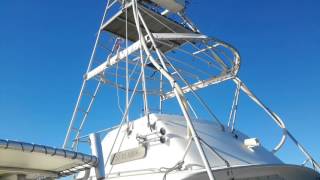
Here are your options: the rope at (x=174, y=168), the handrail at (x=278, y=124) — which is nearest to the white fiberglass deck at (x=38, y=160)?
the rope at (x=174, y=168)

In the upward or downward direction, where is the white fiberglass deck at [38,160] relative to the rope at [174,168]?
upward

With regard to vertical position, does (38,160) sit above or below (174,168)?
above

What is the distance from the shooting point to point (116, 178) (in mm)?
13945

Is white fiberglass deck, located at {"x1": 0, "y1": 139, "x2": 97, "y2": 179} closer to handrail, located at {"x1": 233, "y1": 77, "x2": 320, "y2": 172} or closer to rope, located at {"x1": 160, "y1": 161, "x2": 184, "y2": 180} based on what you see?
rope, located at {"x1": 160, "y1": 161, "x2": 184, "y2": 180}

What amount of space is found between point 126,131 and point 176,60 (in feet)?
16.9

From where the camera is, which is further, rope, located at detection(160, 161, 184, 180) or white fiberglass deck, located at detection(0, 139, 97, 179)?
rope, located at detection(160, 161, 184, 180)

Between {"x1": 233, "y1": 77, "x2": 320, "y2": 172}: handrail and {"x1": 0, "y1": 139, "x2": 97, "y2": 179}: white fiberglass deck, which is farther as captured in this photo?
{"x1": 233, "y1": 77, "x2": 320, "y2": 172}: handrail

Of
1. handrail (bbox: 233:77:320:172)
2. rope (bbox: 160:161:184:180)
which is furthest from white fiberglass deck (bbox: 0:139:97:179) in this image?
handrail (bbox: 233:77:320:172)

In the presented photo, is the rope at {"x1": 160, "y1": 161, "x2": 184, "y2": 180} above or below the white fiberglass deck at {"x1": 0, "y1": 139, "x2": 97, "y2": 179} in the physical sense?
below

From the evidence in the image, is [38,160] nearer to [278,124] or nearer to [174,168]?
[174,168]

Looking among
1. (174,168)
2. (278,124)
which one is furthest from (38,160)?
(278,124)

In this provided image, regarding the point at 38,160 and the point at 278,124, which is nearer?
the point at 38,160

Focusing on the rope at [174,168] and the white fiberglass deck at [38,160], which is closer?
the white fiberglass deck at [38,160]

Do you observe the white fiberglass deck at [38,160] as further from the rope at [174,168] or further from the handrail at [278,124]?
the handrail at [278,124]
